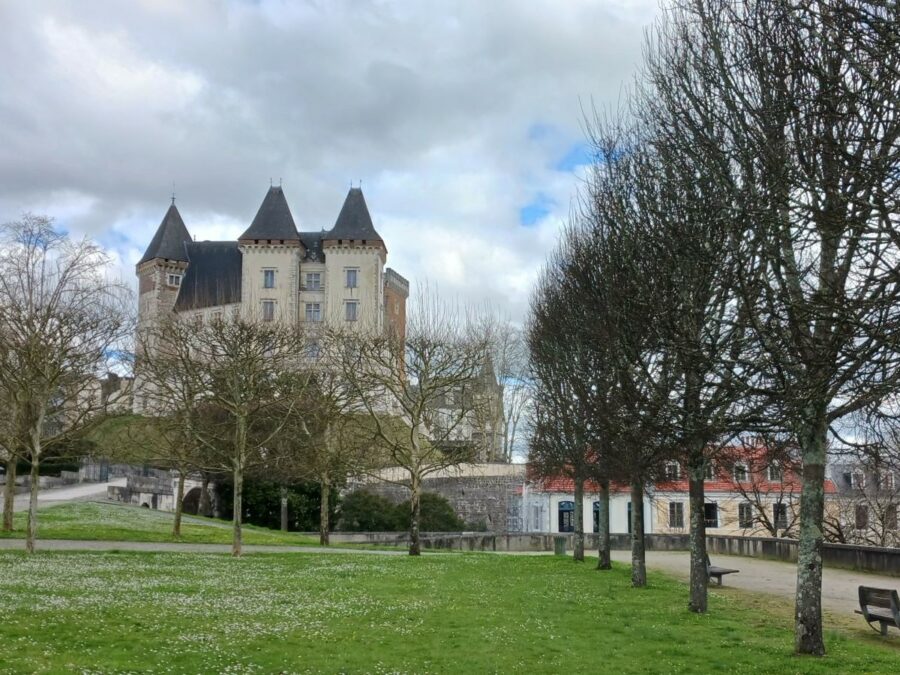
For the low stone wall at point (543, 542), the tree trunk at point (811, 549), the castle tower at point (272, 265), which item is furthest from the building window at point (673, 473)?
the castle tower at point (272, 265)

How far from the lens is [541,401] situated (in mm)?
30594

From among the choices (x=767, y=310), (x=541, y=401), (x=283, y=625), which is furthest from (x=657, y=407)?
(x=541, y=401)

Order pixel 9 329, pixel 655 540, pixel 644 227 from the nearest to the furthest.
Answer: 1. pixel 644 227
2. pixel 9 329
3. pixel 655 540

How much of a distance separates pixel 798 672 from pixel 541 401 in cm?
2036

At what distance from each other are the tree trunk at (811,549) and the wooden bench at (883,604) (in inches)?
104

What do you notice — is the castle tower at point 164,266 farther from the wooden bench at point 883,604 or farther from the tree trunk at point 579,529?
the wooden bench at point 883,604

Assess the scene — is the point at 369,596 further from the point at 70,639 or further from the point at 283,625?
the point at 70,639

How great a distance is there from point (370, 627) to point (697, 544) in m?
6.46

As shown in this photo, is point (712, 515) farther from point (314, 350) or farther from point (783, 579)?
point (783, 579)

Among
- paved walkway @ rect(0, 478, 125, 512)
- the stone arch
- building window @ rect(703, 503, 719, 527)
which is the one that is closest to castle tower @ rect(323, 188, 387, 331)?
the stone arch

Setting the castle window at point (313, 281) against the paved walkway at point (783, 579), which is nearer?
the paved walkway at point (783, 579)

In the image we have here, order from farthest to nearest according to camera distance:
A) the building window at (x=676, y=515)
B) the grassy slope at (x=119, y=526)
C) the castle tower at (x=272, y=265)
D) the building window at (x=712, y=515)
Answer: the castle tower at (x=272, y=265) → the building window at (x=712, y=515) → the building window at (x=676, y=515) → the grassy slope at (x=119, y=526)

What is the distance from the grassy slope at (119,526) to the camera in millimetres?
32250

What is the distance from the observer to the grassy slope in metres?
32.2
